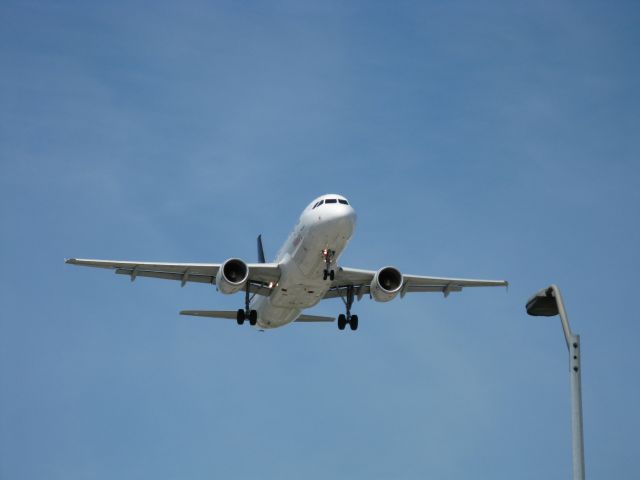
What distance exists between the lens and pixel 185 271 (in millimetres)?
46562

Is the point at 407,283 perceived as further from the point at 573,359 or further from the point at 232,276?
the point at 573,359

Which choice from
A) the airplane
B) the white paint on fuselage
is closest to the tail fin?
the airplane

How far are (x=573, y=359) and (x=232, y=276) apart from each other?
31.6 m

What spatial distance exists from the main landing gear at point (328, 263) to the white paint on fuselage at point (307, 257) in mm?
155

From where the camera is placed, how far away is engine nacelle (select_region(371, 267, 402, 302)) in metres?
46.0

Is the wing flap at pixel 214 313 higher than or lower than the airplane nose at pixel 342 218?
lower

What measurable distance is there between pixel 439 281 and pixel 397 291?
469 cm

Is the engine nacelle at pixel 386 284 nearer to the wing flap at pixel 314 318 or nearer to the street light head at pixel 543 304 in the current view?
the wing flap at pixel 314 318

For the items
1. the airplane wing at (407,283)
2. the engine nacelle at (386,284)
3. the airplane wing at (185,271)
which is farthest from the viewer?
the airplane wing at (407,283)

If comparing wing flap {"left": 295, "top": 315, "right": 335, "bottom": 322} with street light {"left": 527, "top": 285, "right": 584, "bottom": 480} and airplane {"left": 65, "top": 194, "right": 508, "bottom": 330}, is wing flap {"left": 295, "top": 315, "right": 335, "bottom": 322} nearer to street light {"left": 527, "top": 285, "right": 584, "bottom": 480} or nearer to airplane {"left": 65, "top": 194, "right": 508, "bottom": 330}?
airplane {"left": 65, "top": 194, "right": 508, "bottom": 330}

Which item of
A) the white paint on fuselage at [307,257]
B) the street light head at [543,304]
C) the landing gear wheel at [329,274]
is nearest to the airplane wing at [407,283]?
the white paint on fuselage at [307,257]

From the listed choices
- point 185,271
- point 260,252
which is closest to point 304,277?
point 185,271

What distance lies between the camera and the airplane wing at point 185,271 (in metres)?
44.8

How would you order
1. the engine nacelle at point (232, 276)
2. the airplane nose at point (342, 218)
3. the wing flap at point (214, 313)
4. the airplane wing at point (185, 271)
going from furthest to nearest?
the wing flap at point (214, 313)
the airplane wing at point (185, 271)
the engine nacelle at point (232, 276)
the airplane nose at point (342, 218)
